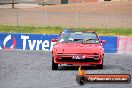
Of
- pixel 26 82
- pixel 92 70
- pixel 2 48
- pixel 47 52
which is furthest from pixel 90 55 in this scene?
pixel 2 48

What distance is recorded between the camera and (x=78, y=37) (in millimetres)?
18922

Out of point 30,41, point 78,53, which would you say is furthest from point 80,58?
point 30,41

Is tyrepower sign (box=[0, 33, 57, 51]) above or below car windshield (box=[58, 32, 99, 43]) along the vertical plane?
below

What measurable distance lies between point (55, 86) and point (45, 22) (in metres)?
37.3

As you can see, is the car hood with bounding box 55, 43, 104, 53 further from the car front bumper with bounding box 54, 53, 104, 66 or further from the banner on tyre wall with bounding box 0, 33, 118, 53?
the banner on tyre wall with bounding box 0, 33, 118, 53

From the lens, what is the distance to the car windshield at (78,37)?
18.7m

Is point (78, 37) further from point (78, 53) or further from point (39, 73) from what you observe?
point (39, 73)

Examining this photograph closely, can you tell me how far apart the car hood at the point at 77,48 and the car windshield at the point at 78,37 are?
1.23 feet

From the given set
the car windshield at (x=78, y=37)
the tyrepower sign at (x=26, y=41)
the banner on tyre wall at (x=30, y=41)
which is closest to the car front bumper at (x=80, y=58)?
the car windshield at (x=78, y=37)

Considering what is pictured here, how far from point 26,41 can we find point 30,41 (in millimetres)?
263

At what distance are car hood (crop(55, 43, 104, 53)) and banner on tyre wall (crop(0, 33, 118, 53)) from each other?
1042cm

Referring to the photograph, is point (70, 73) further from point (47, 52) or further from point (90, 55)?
point (47, 52)

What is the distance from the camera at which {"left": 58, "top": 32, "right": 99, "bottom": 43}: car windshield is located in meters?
18.7

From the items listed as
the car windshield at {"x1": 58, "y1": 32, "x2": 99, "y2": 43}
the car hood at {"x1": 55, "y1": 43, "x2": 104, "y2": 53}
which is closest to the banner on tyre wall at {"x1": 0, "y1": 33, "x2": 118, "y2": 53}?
the car windshield at {"x1": 58, "y1": 32, "x2": 99, "y2": 43}
